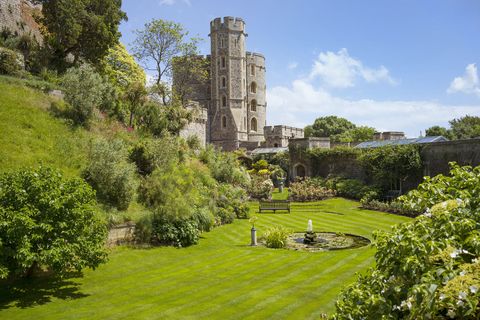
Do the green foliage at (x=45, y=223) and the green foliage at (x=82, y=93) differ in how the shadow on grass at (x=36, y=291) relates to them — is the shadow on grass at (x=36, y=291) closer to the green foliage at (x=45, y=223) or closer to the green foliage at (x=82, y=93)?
the green foliage at (x=45, y=223)

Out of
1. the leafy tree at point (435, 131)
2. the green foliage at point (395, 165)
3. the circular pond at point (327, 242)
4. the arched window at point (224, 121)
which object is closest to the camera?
the circular pond at point (327, 242)

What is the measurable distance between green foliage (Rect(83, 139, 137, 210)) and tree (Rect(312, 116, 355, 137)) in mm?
65858

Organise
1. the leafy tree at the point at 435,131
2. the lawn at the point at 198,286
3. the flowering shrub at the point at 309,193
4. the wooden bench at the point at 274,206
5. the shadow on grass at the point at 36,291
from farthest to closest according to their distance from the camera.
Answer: the leafy tree at the point at 435,131
the flowering shrub at the point at 309,193
the wooden bench at the point at 274,206
the shadow on grass at the point at 36,291
the lawn at the point at 198,286

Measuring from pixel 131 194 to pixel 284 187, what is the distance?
26.8 meters

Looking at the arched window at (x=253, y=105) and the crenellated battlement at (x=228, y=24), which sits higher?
the crenellated battlement at (x=228, y=24)

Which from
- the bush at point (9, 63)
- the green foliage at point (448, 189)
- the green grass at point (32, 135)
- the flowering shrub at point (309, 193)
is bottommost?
the flowering shrub at point (309, 193)

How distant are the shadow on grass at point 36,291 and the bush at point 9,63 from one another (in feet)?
56.2

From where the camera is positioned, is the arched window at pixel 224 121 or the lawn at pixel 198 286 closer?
the lawn at pixel 198 286

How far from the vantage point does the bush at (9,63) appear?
2479 cm

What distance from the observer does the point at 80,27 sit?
2795 centimetres

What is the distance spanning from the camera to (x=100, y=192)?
1836 centimetres

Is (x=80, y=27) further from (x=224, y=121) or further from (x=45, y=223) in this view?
(x=224, y=121)

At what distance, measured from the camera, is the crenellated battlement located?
65.6 metres

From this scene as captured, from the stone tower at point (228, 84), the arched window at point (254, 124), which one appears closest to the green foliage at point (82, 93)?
the stone tower at point (228, 84)
